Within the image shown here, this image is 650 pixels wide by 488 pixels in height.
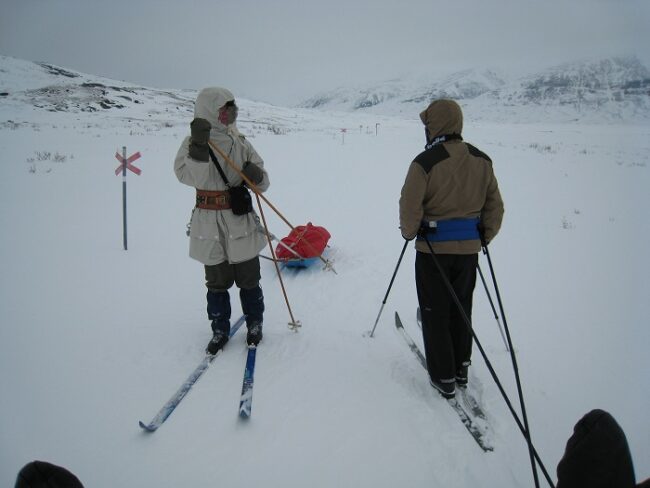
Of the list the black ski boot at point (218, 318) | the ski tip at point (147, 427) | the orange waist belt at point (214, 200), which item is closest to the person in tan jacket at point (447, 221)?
the orange waist belt at point (214, 200)

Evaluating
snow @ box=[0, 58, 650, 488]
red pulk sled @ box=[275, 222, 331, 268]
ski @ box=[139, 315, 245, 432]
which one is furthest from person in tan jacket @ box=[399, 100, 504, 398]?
red pulk sled @ box=[275, 222, 331, 268]

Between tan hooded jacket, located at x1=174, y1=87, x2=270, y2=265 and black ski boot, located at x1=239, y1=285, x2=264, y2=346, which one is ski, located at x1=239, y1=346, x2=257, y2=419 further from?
tan hooded jacket, located at x1=174, y1=87, x2=270, y2=265

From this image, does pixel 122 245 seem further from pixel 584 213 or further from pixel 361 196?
pixel 584 213

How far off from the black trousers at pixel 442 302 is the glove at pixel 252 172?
1.59 meters

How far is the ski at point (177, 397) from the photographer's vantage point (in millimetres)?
2516

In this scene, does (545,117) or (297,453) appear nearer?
(297,453)

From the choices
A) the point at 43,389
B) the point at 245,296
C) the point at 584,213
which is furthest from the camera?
the point at 584,213

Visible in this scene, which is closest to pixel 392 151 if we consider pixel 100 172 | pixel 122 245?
pixel 100 172

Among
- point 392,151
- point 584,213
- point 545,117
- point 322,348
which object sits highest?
point 545,117

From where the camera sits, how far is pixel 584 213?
7.82 metres

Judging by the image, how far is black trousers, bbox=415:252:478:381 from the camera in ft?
8.54

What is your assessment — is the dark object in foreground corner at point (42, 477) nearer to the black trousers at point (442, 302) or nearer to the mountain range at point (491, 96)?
the black trousers at point (442, 302)

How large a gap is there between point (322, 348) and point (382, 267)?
7.30 feet

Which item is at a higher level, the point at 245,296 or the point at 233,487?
the point at 245,296
